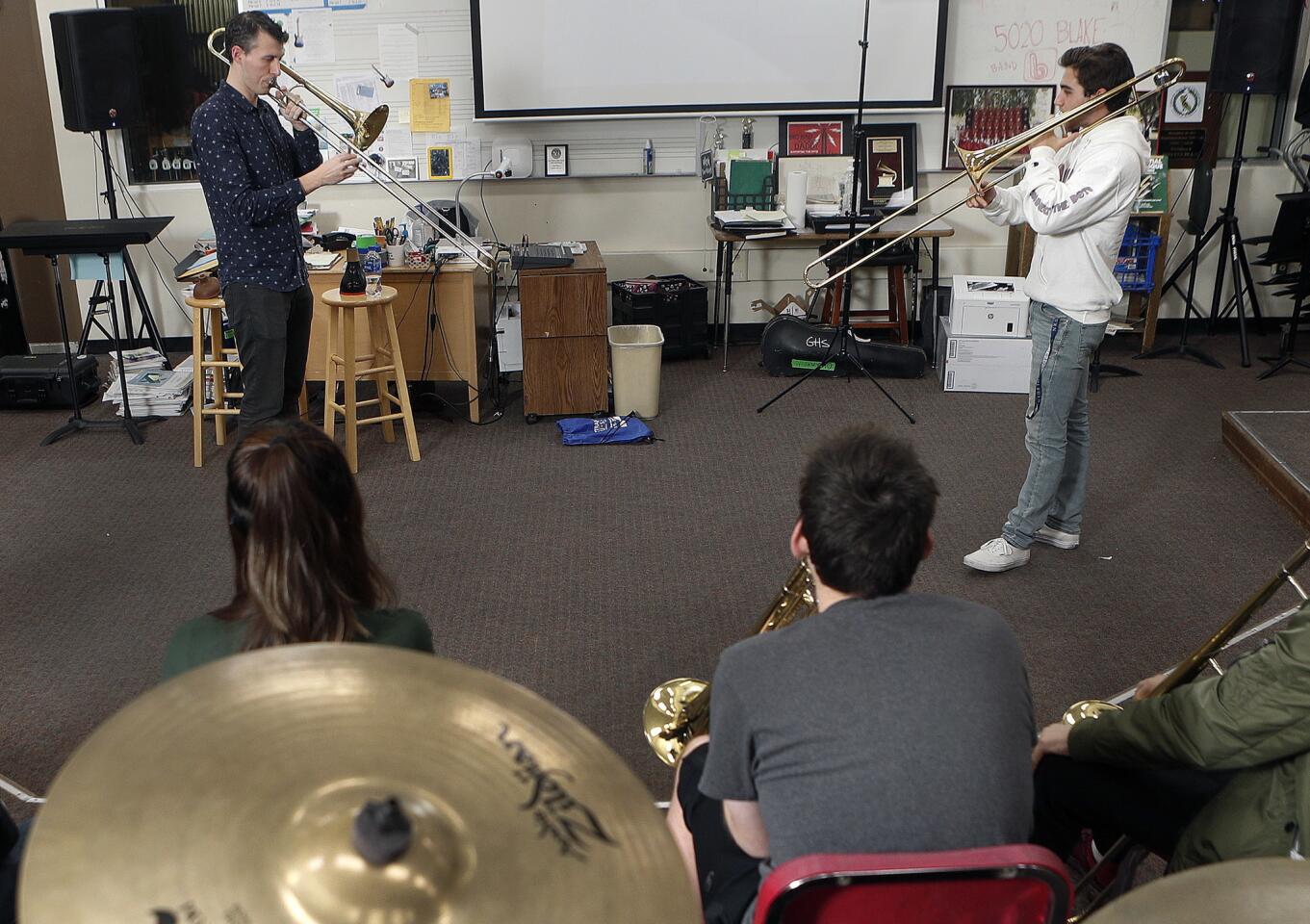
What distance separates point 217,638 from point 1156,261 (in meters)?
5.22

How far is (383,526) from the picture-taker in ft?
12.4

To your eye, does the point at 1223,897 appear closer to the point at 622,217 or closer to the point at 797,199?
the point at 797,199

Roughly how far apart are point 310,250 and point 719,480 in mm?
2162

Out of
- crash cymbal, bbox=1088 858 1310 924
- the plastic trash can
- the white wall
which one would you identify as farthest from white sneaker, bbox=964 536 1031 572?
the white wall

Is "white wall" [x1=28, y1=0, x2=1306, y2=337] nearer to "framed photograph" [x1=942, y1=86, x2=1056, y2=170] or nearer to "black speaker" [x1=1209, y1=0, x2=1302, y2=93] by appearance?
"framed photograph" [x1=942, y1=86, x2=1056, y2=170]

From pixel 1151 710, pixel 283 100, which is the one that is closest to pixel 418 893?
pixel 1151 710

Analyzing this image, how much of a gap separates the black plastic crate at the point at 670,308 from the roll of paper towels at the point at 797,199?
0.55 m

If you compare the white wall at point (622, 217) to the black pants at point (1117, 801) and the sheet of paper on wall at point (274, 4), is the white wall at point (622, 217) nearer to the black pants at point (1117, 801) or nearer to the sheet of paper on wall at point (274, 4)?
the sheet of paper on wall at point (274, 4)

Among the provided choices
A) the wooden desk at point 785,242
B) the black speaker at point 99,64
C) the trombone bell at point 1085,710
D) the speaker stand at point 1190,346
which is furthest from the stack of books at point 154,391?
the speaker stand at point 1190,346

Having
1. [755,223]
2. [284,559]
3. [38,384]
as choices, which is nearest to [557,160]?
[755,223]

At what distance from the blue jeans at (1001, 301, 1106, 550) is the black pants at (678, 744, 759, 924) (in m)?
1.89

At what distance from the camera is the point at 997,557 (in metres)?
3.37

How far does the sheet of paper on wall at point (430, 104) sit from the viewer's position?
5520 mm

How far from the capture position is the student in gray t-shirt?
50.2 inches
